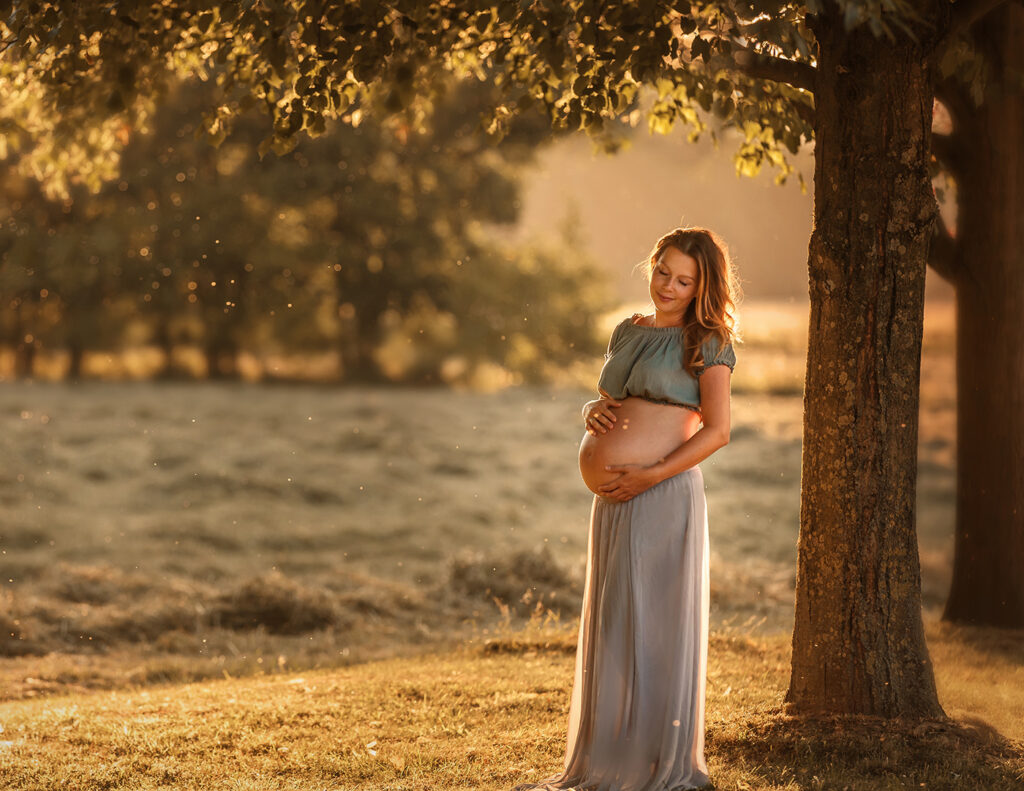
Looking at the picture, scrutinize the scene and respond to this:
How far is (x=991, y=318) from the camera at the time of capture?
7.82m

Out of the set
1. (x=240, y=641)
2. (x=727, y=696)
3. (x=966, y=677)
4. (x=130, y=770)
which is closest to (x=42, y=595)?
(x=240, y=641)

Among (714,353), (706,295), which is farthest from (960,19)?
(714,353)

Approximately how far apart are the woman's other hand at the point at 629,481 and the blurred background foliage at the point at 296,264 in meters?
22.5

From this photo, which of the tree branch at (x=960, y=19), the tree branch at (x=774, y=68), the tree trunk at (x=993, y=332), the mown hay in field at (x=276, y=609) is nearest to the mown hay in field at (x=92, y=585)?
the mown hay in field at (x=276, y=609)

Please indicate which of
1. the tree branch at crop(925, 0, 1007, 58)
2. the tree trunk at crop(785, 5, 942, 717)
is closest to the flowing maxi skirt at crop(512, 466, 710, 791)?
the tree trunk at crop(785, 5, 942, 717)

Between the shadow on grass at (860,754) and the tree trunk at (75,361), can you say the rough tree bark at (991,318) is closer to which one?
the shadow on grass at (860,754)

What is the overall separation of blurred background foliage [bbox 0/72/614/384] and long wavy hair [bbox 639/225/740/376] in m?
22.3

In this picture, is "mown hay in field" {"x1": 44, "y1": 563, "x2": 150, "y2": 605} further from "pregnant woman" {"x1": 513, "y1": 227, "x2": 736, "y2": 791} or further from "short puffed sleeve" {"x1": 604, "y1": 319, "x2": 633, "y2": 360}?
"short puffed sleeve" {"x1": 604, "y1": 319, "x2": 633, "y2": 360}

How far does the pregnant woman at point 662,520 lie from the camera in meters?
4.49

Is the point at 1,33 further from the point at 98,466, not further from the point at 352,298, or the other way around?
the point at 352,298

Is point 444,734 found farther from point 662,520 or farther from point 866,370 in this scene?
point 866,370

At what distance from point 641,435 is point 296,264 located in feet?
78.1

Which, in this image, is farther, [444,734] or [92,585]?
[92,585]

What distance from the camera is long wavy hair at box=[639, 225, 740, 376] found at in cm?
448
